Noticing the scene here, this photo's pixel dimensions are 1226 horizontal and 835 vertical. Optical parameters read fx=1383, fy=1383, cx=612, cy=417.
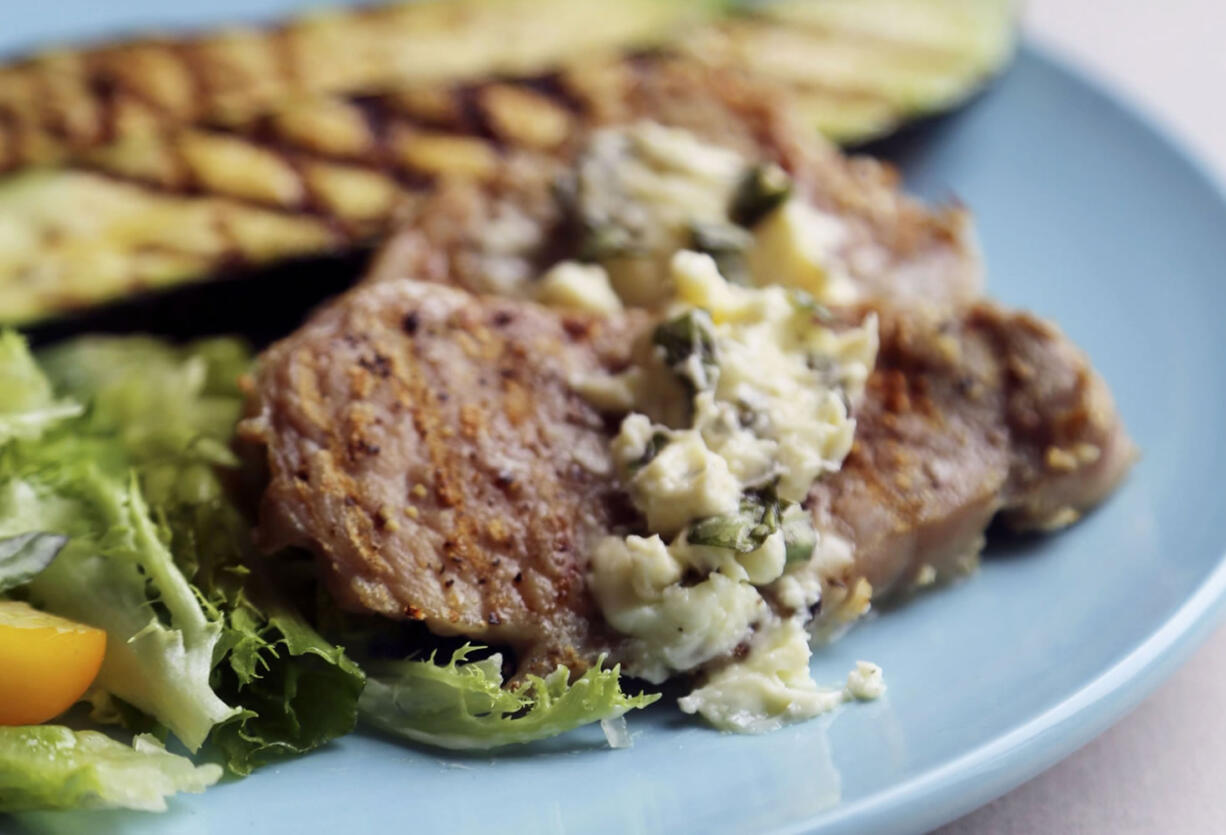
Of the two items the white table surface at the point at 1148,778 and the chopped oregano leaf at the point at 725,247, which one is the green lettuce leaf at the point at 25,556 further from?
the white table surface at the point at 1148,778

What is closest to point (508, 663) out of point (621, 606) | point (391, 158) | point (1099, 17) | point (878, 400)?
point (621, 606)

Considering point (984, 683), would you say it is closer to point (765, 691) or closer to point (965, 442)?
point (765, 691)

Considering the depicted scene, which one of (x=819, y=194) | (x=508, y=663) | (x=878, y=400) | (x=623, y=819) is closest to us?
(x=623, y=819)

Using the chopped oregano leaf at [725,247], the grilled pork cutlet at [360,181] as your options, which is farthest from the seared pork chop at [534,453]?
the grilled pork cutlet at [360,181]

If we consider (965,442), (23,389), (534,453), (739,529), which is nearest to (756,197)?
(965,442)

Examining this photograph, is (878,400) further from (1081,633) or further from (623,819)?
(623,819)

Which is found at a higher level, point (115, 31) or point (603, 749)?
point (603, 749)

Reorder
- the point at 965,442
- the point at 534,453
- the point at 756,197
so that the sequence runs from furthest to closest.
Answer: the point at 756,197, the point at 965,442, the point at 534,453
